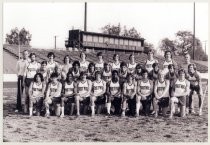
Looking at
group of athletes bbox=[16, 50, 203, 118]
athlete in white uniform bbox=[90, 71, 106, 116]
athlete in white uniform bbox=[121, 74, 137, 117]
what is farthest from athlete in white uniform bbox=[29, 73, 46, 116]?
athlete in white uniform bbox=[121, 74, 137, 117]

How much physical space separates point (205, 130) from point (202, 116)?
1.18 meters

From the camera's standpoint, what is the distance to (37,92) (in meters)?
6.93

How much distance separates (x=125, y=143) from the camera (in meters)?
5.12

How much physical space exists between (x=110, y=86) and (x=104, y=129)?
1460 mm

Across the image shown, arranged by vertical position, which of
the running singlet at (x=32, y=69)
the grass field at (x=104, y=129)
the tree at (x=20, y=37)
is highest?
the tree at (x=20, y=37)

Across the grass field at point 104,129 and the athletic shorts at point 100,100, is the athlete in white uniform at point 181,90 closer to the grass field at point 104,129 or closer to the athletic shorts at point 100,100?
the grass field at point 104,129

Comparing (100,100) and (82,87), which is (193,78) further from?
(82,87)

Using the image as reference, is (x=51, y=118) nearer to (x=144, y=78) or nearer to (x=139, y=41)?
(x=144, y=78)

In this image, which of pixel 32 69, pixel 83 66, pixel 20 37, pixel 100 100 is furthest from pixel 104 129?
pixel 20 37

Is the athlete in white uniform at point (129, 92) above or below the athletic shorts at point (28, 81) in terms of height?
below

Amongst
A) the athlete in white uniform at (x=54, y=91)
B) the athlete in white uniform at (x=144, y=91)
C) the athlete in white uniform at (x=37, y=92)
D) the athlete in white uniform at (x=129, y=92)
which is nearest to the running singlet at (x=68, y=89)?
the athlete in white uniform at (x=54, y=91)

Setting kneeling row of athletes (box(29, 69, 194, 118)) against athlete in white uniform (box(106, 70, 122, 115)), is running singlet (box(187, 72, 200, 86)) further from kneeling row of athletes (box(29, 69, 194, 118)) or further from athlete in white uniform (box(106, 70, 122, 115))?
athlete in white uniform (box(106, 70, 122, 115))

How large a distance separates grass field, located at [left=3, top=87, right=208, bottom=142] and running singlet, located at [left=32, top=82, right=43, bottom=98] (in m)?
0.48

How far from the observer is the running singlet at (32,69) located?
706cm
